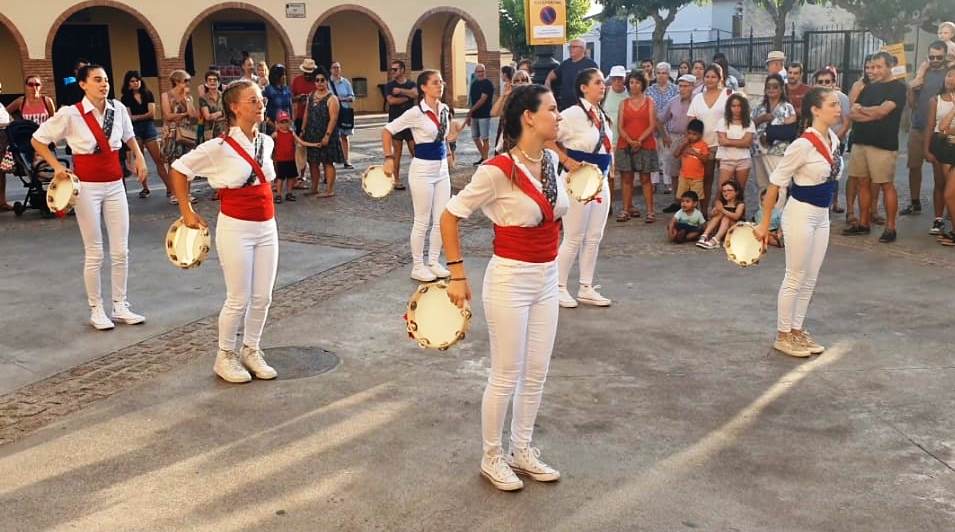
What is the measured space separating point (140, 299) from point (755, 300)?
5323 mm

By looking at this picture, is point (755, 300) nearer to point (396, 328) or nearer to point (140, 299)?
point (396, 328)

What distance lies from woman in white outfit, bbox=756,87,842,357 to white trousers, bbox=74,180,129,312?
4740 mm

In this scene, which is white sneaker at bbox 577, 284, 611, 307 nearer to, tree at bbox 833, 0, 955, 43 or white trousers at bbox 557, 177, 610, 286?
white trousers at bbox 557, 177, 610, 286

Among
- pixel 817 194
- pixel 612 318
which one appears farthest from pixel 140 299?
pixel 817 194

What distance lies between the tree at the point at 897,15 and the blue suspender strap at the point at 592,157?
18448 mm

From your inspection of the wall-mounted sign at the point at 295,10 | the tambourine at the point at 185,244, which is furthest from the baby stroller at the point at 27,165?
the wall-mounted sign at the point at 295,10

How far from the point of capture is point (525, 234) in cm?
453

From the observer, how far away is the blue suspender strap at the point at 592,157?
26.8 ft

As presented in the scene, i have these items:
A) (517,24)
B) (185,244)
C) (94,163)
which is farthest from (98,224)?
(517,24)

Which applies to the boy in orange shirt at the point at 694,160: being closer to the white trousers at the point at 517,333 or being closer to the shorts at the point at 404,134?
the shorts at the point at 404,134

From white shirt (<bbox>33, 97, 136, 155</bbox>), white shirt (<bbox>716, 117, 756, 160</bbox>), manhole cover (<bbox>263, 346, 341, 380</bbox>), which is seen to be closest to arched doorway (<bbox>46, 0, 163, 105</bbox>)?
white shirt (<bbox>716, 117, 756, 160</bbox>)

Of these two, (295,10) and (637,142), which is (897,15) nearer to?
(295,10)

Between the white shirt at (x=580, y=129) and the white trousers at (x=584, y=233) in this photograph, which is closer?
the white trousers at (x=584, y=233)

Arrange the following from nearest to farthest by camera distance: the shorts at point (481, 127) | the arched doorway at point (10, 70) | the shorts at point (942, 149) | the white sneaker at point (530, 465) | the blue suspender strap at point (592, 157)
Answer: the white sneaker at point (530, 465) → the blue suspender strap at point (592, 157) → the shorts at point (942, 149) → the shorts at point (481, 127) → the arched doorway at point (10, 70)
